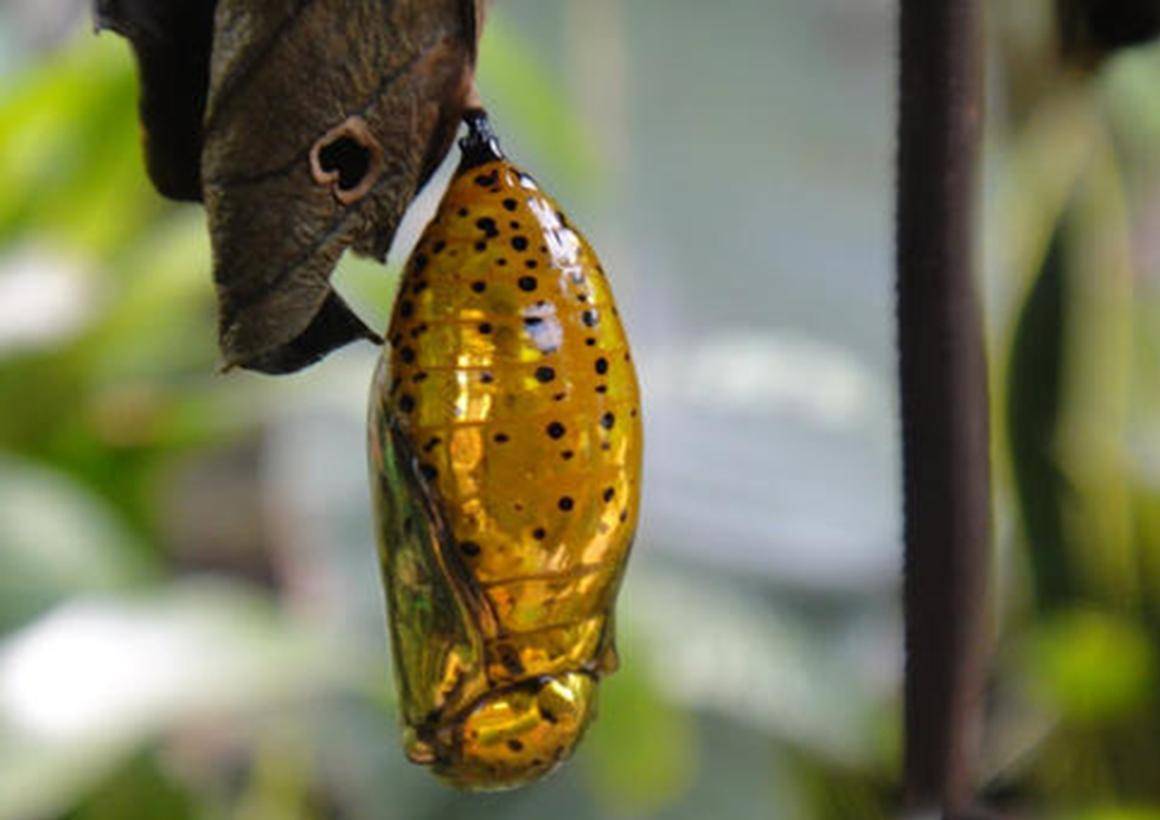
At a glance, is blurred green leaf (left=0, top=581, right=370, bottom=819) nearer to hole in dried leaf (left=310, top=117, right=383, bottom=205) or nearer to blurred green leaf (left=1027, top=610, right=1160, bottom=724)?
blurred green leaf (left=1027, top=610, right=1160, bottom=724)

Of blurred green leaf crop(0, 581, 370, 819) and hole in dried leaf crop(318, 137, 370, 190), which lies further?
blurred green leaf crop(0, 581, 370, 819)

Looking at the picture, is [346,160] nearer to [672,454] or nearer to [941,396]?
[941,396]

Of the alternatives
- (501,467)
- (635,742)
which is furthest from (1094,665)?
(501,467)

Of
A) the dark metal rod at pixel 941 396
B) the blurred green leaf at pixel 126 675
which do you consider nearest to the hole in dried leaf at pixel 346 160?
the dark metal rod at pixel 941 396

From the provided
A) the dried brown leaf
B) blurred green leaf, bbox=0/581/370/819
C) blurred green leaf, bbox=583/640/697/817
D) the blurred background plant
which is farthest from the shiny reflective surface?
blurred green leaf, bbox=583/640/697/817

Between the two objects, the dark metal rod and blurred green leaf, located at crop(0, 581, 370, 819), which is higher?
the dark metal rod

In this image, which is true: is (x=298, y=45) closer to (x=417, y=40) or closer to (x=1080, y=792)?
(x=417, y=40)

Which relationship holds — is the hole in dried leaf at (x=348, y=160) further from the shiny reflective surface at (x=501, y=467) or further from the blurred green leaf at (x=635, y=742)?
the blurred green leaf at (x=635, y=742)
